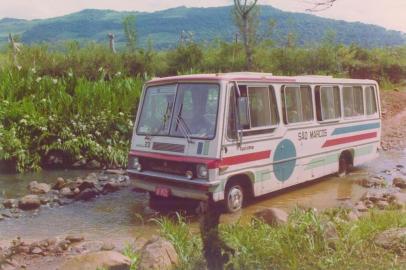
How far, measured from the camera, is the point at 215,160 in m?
8.51

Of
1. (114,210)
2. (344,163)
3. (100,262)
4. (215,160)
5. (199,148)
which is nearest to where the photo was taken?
(100,262)

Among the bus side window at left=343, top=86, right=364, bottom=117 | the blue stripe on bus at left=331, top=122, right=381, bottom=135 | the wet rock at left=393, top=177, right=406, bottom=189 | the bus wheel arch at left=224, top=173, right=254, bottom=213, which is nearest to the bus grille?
the bus wheel arch at left=224, top=173, right=254, bottom=213

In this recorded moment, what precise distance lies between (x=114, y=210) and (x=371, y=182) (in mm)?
5715

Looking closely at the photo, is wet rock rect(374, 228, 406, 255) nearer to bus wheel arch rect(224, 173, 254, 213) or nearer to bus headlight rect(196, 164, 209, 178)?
bus headlight rect(196, 164, 209, 178)

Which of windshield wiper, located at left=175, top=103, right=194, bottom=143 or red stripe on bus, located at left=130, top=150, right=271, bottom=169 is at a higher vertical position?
windshield wiper, located at left=175, top=103, right=194, bottom=143

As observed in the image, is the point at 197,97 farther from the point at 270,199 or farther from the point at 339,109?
the point at 339,109

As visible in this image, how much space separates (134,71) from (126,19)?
4014 millimetres

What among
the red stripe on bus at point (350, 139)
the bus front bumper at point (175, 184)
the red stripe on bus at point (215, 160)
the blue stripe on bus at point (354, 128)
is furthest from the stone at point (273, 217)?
the blue stripe on bus at point (354, 128)

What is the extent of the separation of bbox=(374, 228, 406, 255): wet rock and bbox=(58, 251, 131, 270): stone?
8.92 feet

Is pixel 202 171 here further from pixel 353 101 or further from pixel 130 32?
pixel 130 32

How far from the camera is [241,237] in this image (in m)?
5.92

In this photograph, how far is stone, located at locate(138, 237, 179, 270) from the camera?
17.7 ft

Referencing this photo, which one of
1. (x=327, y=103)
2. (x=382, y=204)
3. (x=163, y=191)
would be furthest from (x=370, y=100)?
(x=163, y=191)

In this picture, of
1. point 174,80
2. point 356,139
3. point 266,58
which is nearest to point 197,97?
point 174,80
